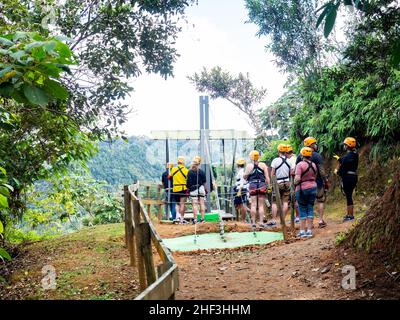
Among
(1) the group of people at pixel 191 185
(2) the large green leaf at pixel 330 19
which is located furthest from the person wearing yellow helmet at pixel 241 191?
(2) the large green leaf at pixel 330 19

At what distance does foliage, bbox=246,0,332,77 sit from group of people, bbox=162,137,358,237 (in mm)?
6373

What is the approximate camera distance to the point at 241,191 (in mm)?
10758

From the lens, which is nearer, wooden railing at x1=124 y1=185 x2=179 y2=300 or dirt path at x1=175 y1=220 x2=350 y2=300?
wooden railing at x1=124 y1=185 x2=179 y2=300

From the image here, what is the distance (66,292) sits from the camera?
568cm

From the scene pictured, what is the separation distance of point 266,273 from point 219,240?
2942mm

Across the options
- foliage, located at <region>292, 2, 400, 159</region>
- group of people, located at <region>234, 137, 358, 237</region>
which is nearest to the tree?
foliage, located at <region>292, 2, 400, 159</region>

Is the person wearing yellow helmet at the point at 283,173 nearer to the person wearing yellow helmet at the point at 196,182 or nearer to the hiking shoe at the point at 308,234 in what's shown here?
the hiking shoe at the point at 308,234

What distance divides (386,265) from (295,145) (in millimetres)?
9902

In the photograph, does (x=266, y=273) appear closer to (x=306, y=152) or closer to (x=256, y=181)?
(x=306, y=152)

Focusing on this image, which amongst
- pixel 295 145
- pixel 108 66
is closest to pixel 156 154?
pixel 295 145

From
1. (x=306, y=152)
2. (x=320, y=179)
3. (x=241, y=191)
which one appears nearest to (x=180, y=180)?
(x=241, y=191)

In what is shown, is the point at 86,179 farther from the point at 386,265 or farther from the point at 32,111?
the point at 386,265

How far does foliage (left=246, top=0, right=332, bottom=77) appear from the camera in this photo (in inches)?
618

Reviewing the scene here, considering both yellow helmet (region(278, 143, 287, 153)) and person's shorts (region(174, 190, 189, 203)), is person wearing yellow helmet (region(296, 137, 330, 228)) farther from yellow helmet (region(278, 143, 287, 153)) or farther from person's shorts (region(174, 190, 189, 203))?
person's shorts (region(174, 190, 189, 203))
